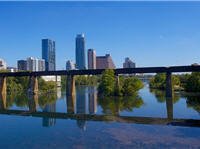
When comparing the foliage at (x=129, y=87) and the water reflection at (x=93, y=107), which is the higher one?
the foliage at (x=129, y=87)

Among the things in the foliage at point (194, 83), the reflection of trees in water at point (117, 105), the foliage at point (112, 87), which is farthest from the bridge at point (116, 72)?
the reflection of trees in water at point (117, 105)

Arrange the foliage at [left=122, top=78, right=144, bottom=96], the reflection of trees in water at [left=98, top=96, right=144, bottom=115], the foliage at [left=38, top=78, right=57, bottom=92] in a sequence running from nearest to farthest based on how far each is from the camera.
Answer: the reflection of trees in water at [left=98, top=96, right=144, bottom=115] → the foliage at [left=122, top=78, right=144, bottom=96] → the foliage at [left=38, top=78, right=57, bottom=92]

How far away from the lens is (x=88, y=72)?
67375 millimetres

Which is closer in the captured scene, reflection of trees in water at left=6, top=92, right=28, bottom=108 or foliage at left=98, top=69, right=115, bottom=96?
reflection of trees in water at left=6, top=92, right=28, bottom=108

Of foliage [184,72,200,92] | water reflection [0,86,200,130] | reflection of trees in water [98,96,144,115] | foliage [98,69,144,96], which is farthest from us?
foliage [98,69,144,96]

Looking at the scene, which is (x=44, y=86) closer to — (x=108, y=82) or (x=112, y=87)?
(x=108, y=82)

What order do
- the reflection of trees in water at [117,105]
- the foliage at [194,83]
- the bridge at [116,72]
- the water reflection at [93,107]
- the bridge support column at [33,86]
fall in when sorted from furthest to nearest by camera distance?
1. the bridge support column at [33,86]
2. the foliage at [194,83]
3. the bridge at [116,72]
4. the reflection of trees in water at [117,105]
5. the water reflection at [93,107]

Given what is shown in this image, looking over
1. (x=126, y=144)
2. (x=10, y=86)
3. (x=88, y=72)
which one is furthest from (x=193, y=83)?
(x=10, y=86)

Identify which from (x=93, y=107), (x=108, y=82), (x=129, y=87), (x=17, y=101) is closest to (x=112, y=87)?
(x=108, y=82)

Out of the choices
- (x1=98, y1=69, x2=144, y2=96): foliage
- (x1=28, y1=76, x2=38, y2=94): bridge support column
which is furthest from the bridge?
(x1=98, y1=69, x2=144, y2=96): foliage

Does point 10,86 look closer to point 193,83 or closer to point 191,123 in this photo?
point 193,83

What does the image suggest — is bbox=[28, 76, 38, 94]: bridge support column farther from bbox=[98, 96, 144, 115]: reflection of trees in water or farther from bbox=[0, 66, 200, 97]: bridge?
bbox=[98, 96, 144, 115]: reflection of trees in water

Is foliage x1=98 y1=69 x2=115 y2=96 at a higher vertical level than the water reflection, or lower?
higher

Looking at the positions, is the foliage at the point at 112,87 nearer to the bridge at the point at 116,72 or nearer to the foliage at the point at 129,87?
the foliage at the point at 129,87
